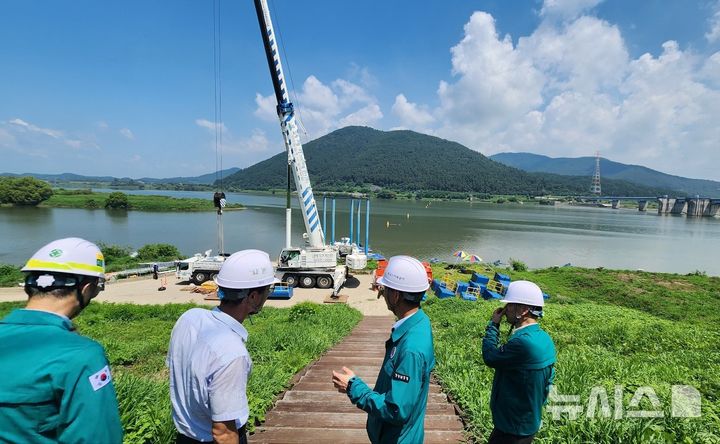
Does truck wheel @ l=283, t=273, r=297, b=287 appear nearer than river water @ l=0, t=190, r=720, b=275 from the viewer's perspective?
Yes

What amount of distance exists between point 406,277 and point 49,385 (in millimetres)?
1620

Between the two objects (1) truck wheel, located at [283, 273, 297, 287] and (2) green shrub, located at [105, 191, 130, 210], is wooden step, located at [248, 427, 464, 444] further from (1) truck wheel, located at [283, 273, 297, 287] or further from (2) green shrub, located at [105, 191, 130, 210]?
(2) green shrub, located at [105, 191, 130, 210]

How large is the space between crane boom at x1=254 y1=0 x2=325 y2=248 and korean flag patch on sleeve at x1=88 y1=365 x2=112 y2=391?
53.7ft

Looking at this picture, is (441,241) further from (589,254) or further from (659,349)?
(659,349)

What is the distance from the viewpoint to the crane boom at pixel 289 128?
15.4 m

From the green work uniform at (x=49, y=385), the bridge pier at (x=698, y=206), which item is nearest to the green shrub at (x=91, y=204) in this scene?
the green work uniform at (x=49, y=385)

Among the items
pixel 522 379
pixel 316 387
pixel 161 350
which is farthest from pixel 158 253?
pixel 522 379

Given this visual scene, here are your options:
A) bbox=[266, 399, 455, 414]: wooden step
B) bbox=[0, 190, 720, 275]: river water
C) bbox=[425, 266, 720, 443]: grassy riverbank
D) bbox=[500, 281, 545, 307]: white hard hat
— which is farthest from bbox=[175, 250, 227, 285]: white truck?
bbox=[500, 281, 545, 307]: white hard hat

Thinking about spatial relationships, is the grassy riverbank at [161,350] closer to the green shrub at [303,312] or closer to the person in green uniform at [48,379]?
the green shrub at [303,312]

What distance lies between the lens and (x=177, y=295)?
17.1 meters

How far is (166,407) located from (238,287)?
1932 millimetres

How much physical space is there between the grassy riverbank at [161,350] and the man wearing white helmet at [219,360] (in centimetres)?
125

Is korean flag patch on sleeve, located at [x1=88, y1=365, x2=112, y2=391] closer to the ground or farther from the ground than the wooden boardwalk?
farther from the ground

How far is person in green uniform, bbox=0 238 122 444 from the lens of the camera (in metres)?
1.26
